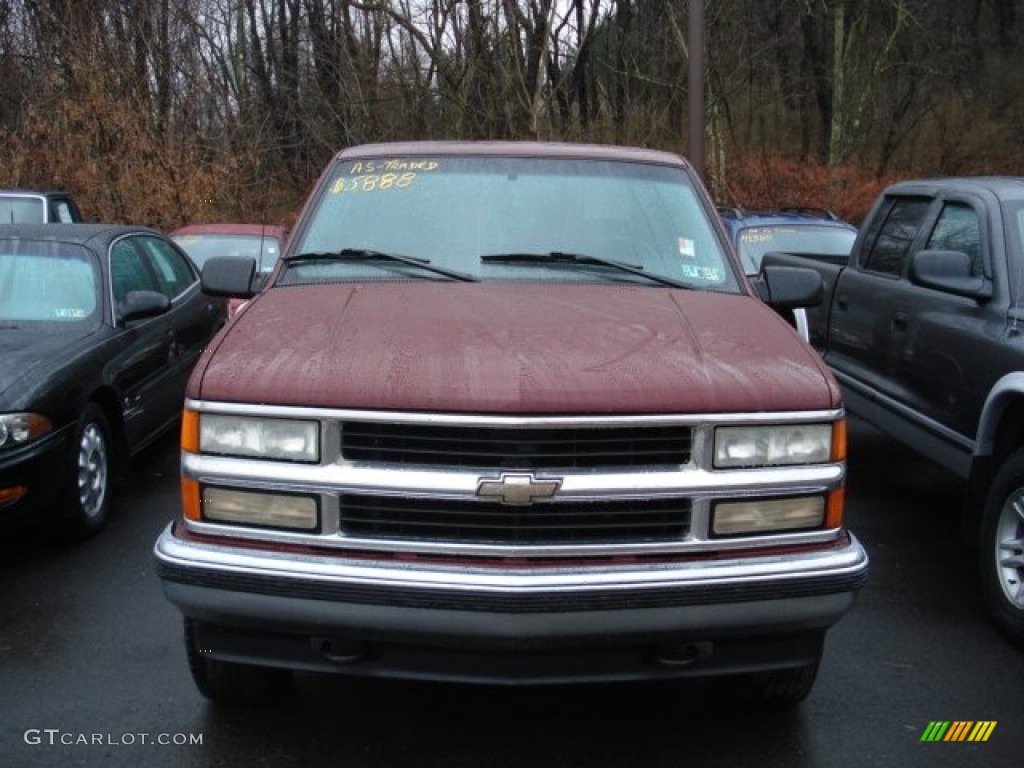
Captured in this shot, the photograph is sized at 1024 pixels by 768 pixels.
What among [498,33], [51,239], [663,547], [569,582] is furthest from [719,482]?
[498,33]

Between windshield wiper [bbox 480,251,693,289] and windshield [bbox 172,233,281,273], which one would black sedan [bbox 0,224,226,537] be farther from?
windshield [bbox 172,233,281,273]

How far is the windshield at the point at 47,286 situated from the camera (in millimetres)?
5840

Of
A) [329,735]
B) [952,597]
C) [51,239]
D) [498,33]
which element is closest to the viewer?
[329,735]

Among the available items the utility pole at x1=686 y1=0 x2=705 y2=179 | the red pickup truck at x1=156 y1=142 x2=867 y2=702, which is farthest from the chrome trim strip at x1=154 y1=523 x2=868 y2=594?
the utility pole at x1=686 y1=0 x2=705 y2=179

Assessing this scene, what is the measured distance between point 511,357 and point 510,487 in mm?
403

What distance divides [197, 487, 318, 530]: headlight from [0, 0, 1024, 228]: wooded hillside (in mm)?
16443

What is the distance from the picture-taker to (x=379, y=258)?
157 inches

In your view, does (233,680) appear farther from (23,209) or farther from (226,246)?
(23,209)

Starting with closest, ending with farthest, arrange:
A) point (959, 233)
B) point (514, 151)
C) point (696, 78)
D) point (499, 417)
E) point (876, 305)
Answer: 1. point (499, 417)
2. point (514, 151)
3. point (959, 233)
4. point (876, 305)
5. point (696, 78)

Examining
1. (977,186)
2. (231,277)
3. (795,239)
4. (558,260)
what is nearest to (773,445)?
(558,260)

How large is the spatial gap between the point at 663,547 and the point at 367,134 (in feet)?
72.6

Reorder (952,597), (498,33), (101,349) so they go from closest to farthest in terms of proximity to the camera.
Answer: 1. (952,597)
2. (101,349)
3. (498,33)

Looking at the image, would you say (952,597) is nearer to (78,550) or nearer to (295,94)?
(78,550)

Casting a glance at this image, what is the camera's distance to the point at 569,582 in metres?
2.82
